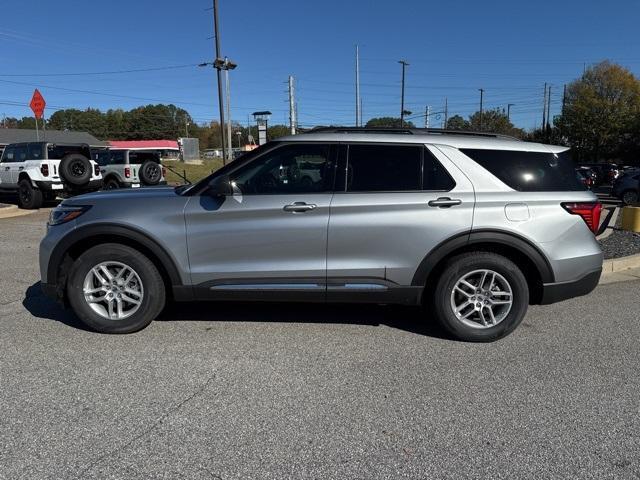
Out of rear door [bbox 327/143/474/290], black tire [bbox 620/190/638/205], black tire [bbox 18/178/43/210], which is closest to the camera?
rear door [bbox 327/143/474/290]

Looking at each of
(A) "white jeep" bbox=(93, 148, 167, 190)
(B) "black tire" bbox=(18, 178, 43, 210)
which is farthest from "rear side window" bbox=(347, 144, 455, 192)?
(A) "white jeep" bbox=(93, 148, 167, 190)

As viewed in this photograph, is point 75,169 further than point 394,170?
Yes

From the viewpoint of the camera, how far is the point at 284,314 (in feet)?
16.8

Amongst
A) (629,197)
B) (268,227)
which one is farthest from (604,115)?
(268,227)

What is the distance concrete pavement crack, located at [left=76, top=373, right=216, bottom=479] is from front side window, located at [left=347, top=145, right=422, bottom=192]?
1.96 metres

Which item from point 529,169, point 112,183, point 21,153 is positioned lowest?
point 112,183

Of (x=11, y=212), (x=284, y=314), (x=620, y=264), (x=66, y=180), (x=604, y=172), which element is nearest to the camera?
(x=284, y=314)

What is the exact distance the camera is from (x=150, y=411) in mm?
3238

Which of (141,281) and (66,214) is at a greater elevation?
(66,214)

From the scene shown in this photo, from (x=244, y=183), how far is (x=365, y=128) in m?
1.21

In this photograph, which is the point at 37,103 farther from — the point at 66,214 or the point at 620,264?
the point at 620,264

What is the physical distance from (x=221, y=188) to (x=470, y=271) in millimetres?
2199

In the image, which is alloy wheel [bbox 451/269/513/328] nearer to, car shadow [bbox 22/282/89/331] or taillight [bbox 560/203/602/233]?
taillight [bbox 560/203/602/233]

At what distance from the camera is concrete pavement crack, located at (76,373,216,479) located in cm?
267
